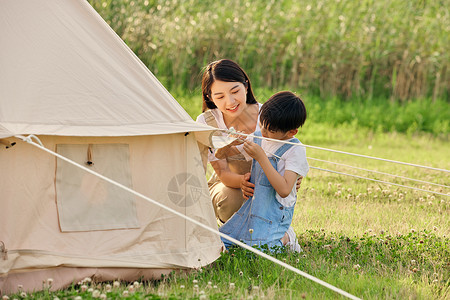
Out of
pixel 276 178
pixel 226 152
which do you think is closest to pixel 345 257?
pixel 276 178

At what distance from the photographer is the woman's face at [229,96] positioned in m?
4.65

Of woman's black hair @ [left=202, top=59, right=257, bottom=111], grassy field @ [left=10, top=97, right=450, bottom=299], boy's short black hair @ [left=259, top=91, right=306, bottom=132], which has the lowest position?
grassy field @ [left=10, top=97, right=450, bottom=299]

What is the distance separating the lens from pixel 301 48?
1203 centimetres

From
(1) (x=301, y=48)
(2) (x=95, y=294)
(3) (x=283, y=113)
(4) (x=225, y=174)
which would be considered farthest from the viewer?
(1) (x=301, y=48)

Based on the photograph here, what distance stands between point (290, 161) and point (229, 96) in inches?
27.0

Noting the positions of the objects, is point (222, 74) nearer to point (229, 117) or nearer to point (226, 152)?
point (229, 117)

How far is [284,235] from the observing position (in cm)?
448

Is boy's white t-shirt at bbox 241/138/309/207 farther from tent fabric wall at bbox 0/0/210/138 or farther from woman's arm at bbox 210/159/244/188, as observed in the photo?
tent fabric wall at bbox 0/0/210/138

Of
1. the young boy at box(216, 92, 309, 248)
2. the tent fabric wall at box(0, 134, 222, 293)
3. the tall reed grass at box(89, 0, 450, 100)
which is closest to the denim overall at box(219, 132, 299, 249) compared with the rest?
the young boy at box(216, 92, 309, 248)

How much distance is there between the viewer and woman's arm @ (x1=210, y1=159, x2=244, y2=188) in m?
4.73

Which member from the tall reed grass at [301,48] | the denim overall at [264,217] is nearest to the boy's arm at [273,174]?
the denim overall at [264,217]

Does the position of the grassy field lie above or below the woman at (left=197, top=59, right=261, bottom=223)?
below

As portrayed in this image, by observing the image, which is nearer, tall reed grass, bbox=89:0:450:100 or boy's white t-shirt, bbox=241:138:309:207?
boy's white t-shirt, bbox=241:138:309:207

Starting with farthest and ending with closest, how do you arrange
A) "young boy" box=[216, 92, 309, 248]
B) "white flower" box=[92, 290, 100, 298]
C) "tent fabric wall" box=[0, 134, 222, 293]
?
"young boy" box=[216, 92, 309, 248] → "tent fabric wall" box=[0, 134, 222, 293] → "white flower" box=[92, 290, 100, 298]
